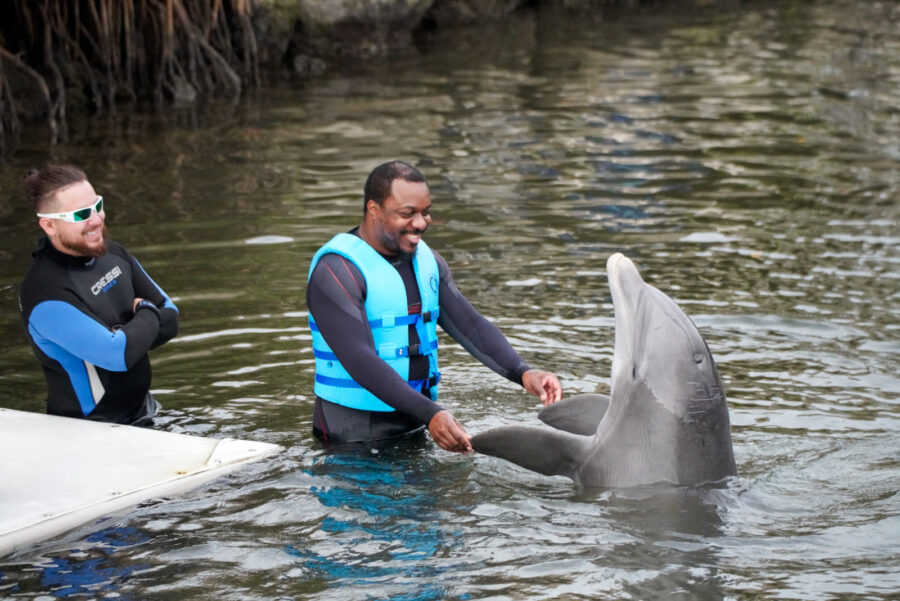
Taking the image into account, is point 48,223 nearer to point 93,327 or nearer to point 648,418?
point 93,327

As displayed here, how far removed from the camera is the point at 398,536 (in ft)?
16.5

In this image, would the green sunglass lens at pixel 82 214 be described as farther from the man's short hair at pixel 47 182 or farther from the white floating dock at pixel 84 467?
the white floating dock at pixel 84 467

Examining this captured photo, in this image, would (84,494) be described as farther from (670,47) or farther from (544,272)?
(670,47)

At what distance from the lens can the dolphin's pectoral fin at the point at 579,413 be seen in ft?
18.0

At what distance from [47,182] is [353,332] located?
1.47 metres

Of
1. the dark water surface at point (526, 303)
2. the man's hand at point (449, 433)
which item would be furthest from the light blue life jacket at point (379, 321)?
the man's hand at point (449, 433)

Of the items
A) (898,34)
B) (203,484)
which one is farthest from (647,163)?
(898,34)

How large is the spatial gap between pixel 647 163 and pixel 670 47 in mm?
7923

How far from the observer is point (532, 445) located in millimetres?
5258

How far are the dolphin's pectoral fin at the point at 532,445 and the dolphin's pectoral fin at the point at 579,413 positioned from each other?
0.19 metres

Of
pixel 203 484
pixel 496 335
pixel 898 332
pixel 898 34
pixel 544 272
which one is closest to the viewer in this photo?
pixel 203 484

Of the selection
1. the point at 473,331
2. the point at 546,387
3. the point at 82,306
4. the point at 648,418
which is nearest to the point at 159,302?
the point at 82,306

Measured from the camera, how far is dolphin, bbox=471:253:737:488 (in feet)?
16.4

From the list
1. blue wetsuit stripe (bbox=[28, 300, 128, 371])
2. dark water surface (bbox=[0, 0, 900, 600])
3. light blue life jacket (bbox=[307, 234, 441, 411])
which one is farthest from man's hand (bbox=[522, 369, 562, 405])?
blue wetsuit stripe (bbox=[28, 300, 128, 371])
